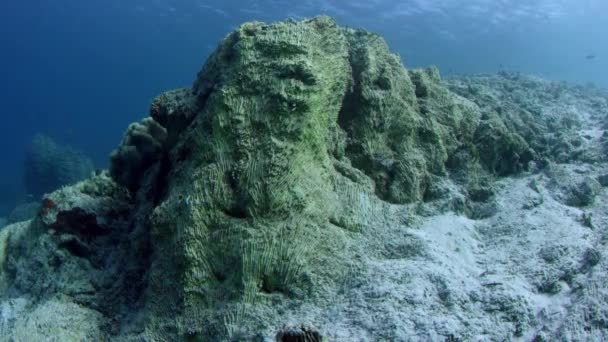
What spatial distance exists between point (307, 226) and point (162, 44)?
234 ft

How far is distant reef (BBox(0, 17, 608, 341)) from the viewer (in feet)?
8.20

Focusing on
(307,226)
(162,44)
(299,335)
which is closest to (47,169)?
(307,226)

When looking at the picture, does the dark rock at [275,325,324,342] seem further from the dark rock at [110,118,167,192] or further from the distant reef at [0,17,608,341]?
the dark rock at [110,118,167,192]

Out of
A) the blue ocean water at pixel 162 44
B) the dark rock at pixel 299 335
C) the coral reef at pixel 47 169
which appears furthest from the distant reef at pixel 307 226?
the coral reef at pixel 47 169

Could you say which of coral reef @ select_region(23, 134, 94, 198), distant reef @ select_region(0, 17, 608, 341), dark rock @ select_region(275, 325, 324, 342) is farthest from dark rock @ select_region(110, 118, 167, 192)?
coral reef @ select_region(23, 134, 94, 198)

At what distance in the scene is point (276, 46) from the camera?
333cm

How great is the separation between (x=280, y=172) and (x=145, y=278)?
127 centimetres

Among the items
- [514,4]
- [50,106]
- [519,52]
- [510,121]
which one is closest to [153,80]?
[50,106]

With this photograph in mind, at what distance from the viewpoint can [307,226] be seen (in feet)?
9.64

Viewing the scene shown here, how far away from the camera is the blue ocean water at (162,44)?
35259mm

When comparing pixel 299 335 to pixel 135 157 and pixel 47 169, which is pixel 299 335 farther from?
pixel 47 169

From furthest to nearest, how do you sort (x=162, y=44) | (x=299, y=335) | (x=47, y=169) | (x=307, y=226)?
(x=162, y=44)
(x=47, y=169)
(x=307, y=226)
(x=299, y=335)

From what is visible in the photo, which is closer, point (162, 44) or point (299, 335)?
point (299, 335)

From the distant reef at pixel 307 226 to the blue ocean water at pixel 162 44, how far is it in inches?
681
